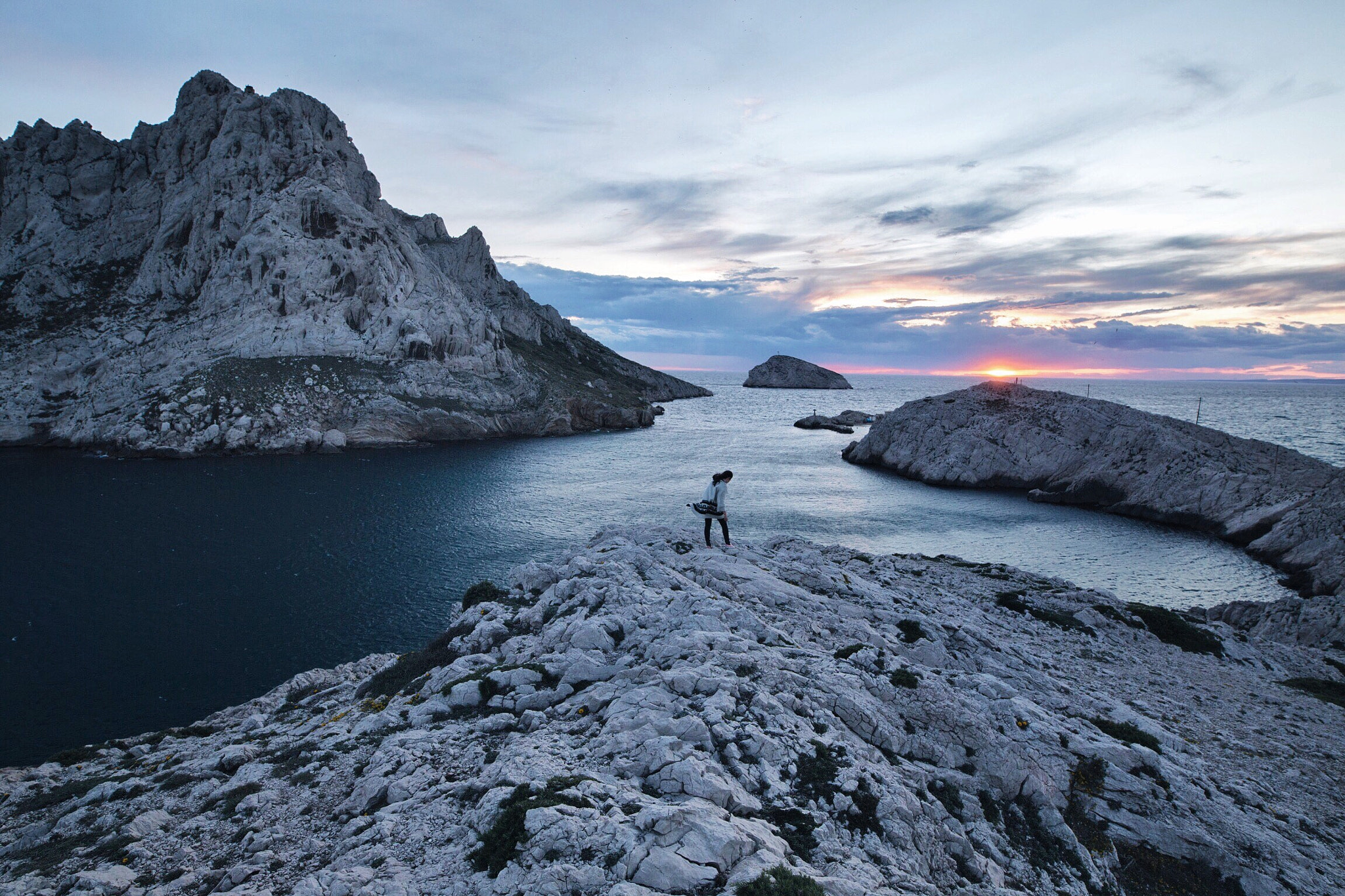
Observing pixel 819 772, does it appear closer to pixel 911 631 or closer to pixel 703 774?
pixel 703 774

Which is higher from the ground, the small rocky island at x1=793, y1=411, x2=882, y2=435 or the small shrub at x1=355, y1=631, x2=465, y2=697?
the small rocky island at x1=793, y1=411, x2=882, y2=435

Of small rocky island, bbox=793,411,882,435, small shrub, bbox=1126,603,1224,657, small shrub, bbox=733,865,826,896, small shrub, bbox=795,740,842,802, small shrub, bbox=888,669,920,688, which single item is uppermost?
small rocky island, bbox=793,411,882,435

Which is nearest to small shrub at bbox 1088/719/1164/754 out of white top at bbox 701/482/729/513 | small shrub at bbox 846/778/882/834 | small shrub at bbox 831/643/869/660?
small shrub at bbox 831/643/869/660

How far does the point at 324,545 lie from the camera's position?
4225 centimetres

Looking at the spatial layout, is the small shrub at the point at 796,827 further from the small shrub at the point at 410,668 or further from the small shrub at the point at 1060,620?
the small shrub at the point at 1060,620

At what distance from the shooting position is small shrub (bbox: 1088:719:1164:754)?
1364 centimetres

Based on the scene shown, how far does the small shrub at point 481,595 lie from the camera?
21.1 meters

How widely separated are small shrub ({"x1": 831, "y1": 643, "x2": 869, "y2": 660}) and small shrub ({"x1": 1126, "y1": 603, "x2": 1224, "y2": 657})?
17113mm

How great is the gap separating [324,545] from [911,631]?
137 ft

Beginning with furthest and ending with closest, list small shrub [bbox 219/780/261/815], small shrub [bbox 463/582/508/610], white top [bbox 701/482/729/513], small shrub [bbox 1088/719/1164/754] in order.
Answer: white top [bbox 701/482/729/513] < small shrub [bbox 463/582/508/610] < small shrub [bbox 1088/719/1164/754] < small shrub [bbox 219/780/261/815]

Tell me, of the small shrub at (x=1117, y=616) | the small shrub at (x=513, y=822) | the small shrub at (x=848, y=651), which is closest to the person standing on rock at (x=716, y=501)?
the small shrub at (x=848, y=651)

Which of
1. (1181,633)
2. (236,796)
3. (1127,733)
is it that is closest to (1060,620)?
(1181,633)

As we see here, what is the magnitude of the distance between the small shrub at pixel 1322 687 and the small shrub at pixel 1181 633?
2.11 meters

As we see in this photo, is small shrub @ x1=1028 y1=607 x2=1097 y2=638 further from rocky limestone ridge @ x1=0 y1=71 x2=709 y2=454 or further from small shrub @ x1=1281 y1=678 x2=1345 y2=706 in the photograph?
rocky limestone ridge @ x1=0 y1=71 x2=709 y2=454
